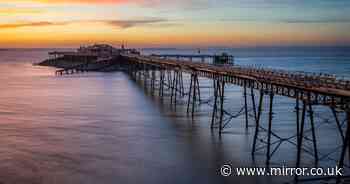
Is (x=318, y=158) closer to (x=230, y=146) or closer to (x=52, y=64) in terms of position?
(x=230, y=146)

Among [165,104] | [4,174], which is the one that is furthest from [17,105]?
[4,174]

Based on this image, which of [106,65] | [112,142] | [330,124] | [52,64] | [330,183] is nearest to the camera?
[330,183]

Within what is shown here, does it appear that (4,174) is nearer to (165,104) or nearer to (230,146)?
(230,146)

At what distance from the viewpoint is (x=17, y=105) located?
58.3 metres

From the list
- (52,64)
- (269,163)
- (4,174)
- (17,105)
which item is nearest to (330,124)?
(269,163)

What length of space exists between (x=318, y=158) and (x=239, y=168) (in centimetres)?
477

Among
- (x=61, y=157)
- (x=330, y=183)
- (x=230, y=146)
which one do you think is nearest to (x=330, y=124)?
(x=230, y=146)

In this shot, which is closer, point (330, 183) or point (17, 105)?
point (330, 183)

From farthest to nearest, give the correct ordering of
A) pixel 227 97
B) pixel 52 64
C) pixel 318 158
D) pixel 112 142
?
pixel 52 64 → pixel 227 97 → pixel 112 142 → pixel 318 158

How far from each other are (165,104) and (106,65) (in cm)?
8202

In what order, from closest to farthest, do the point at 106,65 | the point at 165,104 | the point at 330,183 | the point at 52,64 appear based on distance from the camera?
1. the point at 330,183
2. the point at 165,104
3. the point at 106,65
4. the point at 52,64

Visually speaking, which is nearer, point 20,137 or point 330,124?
point 20,137

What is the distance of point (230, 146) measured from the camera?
32562 mm

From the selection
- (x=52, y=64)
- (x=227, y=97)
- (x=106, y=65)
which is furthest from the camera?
(x=52, y=64)
